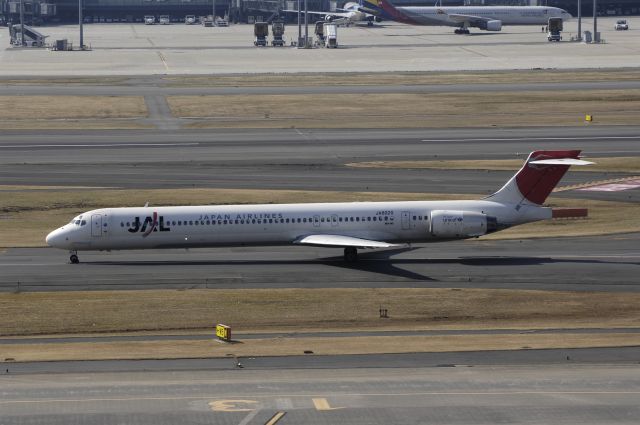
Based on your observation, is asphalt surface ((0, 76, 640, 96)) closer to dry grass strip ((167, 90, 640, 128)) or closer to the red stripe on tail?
dry grass strip ((167, 90, 640, 128))

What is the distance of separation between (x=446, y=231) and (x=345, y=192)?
A: 20.3m

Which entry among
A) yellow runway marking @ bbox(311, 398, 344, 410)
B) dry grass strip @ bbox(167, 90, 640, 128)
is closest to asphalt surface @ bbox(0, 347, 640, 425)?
yellow runway marking @ bbox(311, 398, 344, 410)

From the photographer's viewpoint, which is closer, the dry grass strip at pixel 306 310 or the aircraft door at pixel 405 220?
the dry grass strip at pixel 306 310

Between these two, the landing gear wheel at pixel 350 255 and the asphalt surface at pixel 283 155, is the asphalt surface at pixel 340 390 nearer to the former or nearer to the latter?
the landing gear wheel at pixel 350 255

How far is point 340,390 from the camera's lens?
38.8m

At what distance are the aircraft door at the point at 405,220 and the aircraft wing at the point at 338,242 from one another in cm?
129

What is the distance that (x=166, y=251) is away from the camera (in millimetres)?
67938

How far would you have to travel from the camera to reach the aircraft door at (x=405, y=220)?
6319 centimetres

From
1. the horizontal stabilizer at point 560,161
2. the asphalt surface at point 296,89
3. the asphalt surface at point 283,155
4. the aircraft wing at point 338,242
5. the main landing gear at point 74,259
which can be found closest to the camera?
the aircraft wing at point 338,242

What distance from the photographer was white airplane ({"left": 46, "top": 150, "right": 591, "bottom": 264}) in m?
63.2

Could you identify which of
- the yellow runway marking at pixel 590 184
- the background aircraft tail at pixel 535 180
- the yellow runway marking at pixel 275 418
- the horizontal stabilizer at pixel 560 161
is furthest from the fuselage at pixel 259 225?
the yellow runway marking at pixel 275 418

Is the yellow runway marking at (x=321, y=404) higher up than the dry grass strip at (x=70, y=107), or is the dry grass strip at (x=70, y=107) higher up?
the dry grass strip at (x=70, y=107)

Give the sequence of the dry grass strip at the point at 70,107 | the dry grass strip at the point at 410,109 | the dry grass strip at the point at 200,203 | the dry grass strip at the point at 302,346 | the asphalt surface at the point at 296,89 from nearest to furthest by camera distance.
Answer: the dry grass strip at the point at 302,346
the dry grass strip at the point at 200,203
the dry grass strip at the point at 410,109
the dry grass strip at the point at 70,107
the asphalt surface at the point at 296,89

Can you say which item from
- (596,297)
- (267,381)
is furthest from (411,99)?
(267,381)
